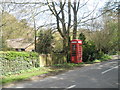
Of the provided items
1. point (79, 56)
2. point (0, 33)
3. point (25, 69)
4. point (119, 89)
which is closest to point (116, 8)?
point (79, 56)

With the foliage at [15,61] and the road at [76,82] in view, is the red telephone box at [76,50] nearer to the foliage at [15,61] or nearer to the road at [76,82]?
the foliage at [15,61]

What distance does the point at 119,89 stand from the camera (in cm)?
717

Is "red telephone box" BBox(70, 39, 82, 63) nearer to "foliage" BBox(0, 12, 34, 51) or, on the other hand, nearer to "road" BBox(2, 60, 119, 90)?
"foliage" BBox(0, 12, 34, 51)

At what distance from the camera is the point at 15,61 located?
37.7 feet

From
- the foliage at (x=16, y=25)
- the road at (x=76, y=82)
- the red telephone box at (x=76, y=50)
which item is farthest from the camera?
the red telephone box at (x=76, y=50)

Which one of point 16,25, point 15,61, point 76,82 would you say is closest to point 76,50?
point 16,25

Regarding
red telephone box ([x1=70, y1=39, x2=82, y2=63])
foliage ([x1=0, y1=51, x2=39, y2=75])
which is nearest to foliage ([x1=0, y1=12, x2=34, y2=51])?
foliage ([x1=0, y1=51, x2=39, y2=75])

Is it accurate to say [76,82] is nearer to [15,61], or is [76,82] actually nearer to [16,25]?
[15,61]

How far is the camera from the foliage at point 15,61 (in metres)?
10.5

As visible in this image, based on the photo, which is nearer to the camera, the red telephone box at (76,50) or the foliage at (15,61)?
the foliage at (15,61)

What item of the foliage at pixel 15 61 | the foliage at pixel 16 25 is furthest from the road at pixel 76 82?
the foliage at pixel 16 25

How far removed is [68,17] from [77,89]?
44.7ft

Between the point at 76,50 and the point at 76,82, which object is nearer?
the point at 76,82

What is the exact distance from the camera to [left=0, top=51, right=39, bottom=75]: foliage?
1050 cm
